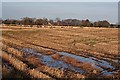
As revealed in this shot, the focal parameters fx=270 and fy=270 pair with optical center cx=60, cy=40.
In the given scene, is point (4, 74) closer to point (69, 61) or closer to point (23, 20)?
point (69, 61)

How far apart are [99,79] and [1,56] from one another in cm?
860

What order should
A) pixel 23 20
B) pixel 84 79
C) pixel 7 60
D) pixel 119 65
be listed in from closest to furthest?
pixel 84 79, pixel 7 60, pixel 119 65, pixel 23 20

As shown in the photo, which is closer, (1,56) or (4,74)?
(4,74)

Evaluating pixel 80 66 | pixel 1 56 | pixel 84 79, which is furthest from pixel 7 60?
pixel 84 79

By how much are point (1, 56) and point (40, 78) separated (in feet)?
27.3

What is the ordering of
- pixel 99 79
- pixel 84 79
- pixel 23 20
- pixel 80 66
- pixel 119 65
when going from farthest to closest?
pixel 23 20, pixel 119 65, pixel 80 66, pixel 99 79, pixel 84 79

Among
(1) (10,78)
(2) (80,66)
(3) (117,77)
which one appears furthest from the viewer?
(2) (80,66)

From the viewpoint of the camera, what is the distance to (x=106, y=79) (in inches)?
615

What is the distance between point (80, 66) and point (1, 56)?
6.08 m

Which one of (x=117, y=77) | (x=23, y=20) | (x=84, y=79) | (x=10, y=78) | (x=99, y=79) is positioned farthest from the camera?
(x=23, y=20)

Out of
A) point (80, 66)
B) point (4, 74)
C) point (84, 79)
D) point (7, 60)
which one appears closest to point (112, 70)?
point (80, 66)

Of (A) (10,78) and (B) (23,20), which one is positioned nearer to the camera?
(A) (10,78)

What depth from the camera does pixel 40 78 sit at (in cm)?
1315

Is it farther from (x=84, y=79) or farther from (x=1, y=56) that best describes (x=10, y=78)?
(x=1, y=56)
